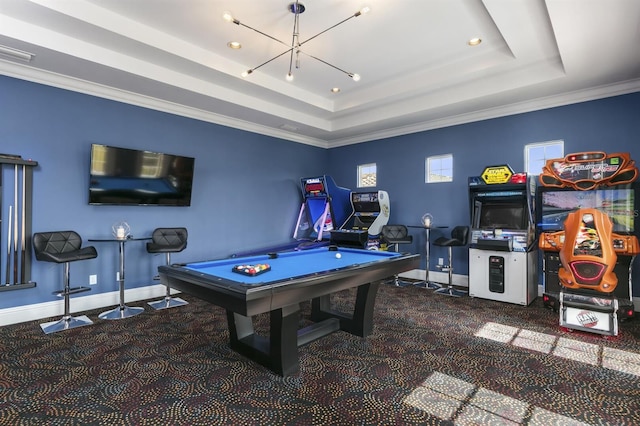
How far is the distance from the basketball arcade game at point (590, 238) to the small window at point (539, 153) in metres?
0.62

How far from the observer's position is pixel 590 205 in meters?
4.12

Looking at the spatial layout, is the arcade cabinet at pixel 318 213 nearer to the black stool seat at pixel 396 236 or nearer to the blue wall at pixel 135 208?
the blue wall at pixel 135 208

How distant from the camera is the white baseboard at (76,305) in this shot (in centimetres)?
370

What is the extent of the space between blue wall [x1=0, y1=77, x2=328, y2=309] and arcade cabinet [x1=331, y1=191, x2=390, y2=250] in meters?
1.24

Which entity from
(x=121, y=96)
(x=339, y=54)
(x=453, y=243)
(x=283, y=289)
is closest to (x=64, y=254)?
(x=121, y=96)

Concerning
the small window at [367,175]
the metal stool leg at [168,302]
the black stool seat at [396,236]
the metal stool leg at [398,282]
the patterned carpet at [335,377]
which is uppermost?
the small window at [367,175]

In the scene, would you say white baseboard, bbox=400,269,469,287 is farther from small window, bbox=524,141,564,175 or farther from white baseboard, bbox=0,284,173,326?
white baseboard, bbox=0,284,173,326

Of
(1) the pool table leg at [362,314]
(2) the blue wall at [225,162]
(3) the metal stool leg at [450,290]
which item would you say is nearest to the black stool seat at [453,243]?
(3) the metal stool leg at [450,290]

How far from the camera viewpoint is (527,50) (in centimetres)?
374

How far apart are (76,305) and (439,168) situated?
575 cm

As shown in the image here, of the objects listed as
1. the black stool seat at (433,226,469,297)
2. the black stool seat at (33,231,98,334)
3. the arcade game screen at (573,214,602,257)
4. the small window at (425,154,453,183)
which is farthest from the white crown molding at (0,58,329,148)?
the arcade game screen at (573,214,602,257)

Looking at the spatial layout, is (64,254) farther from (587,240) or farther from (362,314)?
(587,240)

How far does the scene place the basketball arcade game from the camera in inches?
133

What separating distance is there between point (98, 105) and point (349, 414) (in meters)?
4.58
